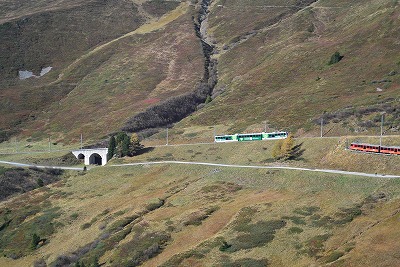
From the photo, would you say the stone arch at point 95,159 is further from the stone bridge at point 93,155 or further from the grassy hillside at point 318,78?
the grassy hillside at point 318,78

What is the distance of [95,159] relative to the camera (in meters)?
128

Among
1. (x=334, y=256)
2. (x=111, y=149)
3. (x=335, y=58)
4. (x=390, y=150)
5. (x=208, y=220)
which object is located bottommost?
(x=208, y=220)

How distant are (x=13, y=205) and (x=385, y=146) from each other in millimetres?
71361

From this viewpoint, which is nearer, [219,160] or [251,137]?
[219,160]

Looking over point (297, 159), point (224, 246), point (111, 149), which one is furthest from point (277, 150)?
point (111, 149)

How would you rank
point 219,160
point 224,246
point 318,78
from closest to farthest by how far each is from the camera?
point 224,246
point 219,160
point 318,78

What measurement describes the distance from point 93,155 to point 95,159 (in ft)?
7.10

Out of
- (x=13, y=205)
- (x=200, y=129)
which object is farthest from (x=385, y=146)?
(x=13, y=205)

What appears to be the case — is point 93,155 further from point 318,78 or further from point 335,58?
point 335,58

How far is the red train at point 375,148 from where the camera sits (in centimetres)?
7413

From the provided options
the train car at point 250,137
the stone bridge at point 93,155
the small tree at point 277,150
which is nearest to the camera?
the small tree at point 277,150

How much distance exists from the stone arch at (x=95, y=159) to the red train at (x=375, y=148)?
70097mm

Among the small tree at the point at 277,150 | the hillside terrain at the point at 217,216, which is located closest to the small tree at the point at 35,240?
the hillside terrain at the point at 217,216

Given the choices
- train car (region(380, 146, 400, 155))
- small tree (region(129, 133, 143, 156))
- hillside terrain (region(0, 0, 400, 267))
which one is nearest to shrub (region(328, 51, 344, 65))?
hillside terrain (region(0, 0, 400, 267))
